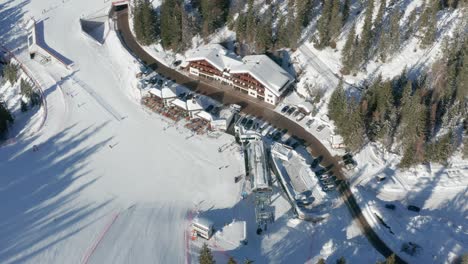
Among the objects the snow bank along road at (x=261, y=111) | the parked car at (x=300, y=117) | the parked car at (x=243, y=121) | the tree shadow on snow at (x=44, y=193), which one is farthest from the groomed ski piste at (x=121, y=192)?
the parked car at (x=300, y=117)

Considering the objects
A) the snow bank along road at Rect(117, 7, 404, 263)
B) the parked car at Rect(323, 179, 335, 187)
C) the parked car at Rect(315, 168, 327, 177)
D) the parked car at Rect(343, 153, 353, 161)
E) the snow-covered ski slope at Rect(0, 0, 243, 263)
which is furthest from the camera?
the parked car at Rect(343, 153, 353, 161)

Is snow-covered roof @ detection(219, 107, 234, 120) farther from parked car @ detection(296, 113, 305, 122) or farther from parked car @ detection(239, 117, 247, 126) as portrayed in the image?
parked car @ detection(296, 113, 305, 122)

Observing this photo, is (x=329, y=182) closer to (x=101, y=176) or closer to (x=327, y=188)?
(x=327, y=188)

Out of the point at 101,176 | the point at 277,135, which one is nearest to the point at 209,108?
the point at 277,135

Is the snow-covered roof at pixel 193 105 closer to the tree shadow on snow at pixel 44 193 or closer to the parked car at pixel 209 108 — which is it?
the parked car at pixel 209 108

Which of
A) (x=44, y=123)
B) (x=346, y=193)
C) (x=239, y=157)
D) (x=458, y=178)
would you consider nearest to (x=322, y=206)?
(x=346, y=193)

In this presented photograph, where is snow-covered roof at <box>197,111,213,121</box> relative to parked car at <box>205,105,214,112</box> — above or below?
below

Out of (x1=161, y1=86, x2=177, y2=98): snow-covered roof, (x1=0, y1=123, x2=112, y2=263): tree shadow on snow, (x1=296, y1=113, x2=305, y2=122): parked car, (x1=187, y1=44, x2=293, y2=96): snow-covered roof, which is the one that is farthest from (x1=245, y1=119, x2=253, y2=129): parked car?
(x1=0, y1=123, x2=112, y2=263): tree shadow on snow
